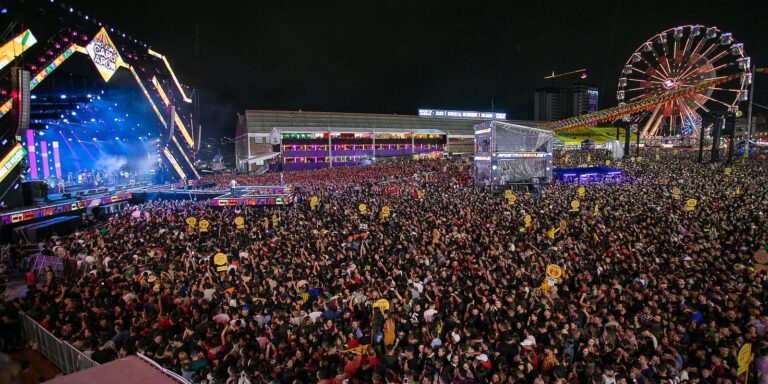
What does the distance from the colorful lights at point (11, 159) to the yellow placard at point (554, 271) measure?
1813cm

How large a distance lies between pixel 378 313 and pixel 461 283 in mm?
2242

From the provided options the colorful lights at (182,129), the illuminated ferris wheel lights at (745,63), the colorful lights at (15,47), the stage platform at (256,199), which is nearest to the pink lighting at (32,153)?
the colorful lights at (15,47)

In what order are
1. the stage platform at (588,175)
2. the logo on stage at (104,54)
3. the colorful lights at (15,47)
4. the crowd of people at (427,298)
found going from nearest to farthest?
the crowd of people at (427,298)
the colorful lights at (15,47)
the logo on stage at (104,54)
the stage platform at (588,175)

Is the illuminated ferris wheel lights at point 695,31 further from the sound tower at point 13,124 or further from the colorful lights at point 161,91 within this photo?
the sound tower at point 13,124

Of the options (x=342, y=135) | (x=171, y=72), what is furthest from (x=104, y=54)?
(x=342, y=135)

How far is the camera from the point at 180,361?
560 centimetres

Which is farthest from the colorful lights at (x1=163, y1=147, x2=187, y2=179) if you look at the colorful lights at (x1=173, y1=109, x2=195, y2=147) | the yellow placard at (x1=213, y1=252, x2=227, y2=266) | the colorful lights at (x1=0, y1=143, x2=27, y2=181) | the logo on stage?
the yellow placard at (x1=213, y1=252, x2=227, y2=266)

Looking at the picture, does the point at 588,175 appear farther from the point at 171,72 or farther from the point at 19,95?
the point at 171,72

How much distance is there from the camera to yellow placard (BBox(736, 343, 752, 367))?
16.3 ft

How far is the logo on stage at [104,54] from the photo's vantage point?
20.3 m

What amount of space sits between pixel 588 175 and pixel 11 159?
102 feet

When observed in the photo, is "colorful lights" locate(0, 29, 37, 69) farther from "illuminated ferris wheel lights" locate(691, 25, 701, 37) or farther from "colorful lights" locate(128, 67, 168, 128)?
"illuminated ferris wheel lights" locate(691, 25, 701, 37)

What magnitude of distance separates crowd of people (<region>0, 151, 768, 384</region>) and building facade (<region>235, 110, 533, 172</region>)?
36.9 metres

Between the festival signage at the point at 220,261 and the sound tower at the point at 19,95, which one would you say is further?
A: the sound tower at the point at 19,95
